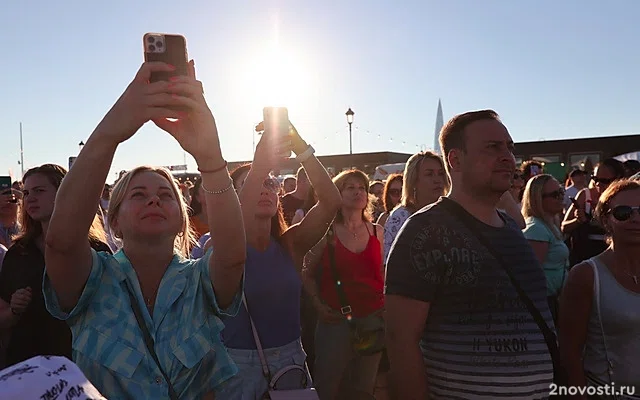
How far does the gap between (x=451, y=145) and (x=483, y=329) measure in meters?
1.04

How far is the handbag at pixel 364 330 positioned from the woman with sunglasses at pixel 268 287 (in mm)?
1248

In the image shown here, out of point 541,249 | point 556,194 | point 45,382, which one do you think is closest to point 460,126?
point 45,382

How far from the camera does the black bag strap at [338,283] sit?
491cm

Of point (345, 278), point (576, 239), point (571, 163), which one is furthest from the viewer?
point (571, 163)

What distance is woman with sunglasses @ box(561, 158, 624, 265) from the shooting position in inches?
243

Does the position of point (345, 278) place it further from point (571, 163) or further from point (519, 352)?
point (571, 163)

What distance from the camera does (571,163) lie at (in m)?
37.1

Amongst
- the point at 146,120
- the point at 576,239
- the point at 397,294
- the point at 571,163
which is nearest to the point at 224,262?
the point at 146,120

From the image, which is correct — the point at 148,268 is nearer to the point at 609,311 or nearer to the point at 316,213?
the point at 316,213

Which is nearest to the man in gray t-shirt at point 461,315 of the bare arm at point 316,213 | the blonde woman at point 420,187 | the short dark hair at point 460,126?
the short dark hair at point 460,126

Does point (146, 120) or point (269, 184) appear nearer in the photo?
point (146, 120)

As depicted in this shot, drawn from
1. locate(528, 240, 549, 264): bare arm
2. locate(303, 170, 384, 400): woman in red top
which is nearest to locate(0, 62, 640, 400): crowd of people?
locate(303, 170, 384, 400): woman in red top

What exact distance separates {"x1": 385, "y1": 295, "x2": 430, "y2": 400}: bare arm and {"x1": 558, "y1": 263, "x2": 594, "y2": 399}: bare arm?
1087 millimetres

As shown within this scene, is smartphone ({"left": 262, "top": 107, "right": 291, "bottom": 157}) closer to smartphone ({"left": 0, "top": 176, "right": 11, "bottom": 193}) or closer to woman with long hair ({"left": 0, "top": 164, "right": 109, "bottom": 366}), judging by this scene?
woman with long hair ({"left": 0, "top": 164, "right": 109, "bottom": 366})
